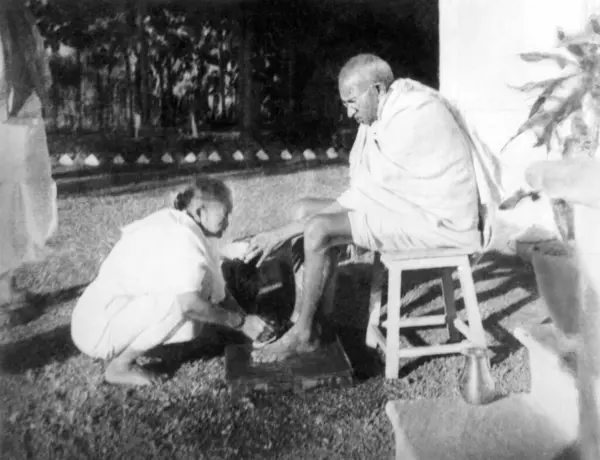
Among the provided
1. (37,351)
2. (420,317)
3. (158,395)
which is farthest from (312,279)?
A: (37,351)

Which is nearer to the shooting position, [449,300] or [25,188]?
[25,188]

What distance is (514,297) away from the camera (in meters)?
2.64

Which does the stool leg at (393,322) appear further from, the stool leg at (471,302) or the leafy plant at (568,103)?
the leafy plant at (568,103)

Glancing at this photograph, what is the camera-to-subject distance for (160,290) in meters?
2.49

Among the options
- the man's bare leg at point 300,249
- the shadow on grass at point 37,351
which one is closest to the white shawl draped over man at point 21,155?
the shadow on grass at point 37,351

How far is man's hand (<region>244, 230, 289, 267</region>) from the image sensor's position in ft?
8.23

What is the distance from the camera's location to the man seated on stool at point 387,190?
2.48 meters

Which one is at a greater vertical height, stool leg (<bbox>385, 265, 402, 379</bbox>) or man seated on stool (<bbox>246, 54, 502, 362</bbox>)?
man seated on stool (<bbox>246, 54, 502, 362</bbox>)

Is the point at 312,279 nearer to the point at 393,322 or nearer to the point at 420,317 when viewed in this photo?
the point at 393,322

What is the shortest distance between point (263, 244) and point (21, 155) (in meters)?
0.91

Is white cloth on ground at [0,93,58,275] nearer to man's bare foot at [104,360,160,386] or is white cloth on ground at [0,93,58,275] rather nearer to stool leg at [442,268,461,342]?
man's bare foot at [104,360,160,386]

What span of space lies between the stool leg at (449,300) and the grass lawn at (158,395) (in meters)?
0.20

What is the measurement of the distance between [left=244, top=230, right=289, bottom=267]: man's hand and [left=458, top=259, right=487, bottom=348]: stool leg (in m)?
0.66

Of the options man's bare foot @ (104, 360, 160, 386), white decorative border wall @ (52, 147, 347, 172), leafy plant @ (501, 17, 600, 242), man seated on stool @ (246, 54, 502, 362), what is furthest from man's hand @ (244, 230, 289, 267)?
leafy plant @ (501, 17, 600, 242)
